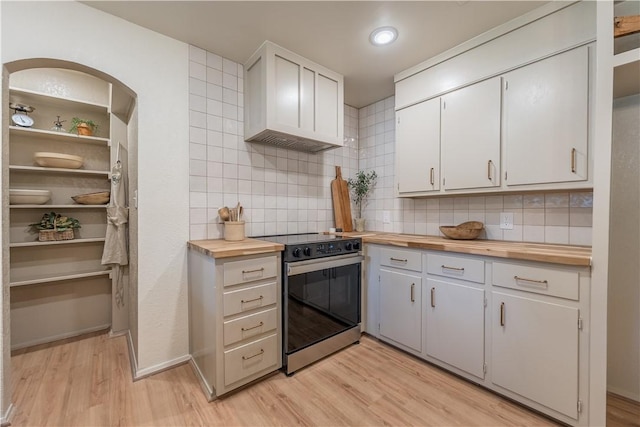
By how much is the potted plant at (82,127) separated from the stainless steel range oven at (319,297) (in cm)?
207

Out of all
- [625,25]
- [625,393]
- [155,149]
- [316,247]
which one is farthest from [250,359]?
[625,25]

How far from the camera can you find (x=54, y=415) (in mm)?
1483

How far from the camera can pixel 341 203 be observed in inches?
117

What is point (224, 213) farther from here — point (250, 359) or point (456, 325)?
point (456, 325)

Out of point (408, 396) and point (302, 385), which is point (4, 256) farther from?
point (408, 396)

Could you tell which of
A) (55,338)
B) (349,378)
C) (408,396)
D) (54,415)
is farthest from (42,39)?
(408,396)

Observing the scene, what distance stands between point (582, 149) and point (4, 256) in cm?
321

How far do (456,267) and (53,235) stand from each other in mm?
3188

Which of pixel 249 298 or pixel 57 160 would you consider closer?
pixel 249 298

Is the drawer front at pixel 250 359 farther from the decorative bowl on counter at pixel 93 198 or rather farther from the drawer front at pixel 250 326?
the decorative bowl on counter at pixel 93 198

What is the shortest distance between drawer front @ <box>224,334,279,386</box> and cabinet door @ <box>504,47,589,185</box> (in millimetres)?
1955

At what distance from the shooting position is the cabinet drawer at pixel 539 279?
1.36 metres

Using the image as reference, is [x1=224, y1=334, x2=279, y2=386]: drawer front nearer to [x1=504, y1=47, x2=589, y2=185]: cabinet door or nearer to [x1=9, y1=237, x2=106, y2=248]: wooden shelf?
[x1=9, y1=237, x2=106, y2=248]: wooden shelf

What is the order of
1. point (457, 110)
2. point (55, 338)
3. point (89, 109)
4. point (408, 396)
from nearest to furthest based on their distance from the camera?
point (408, 396) → point (457, 110) → point (55, 338) → point (89, 109)
